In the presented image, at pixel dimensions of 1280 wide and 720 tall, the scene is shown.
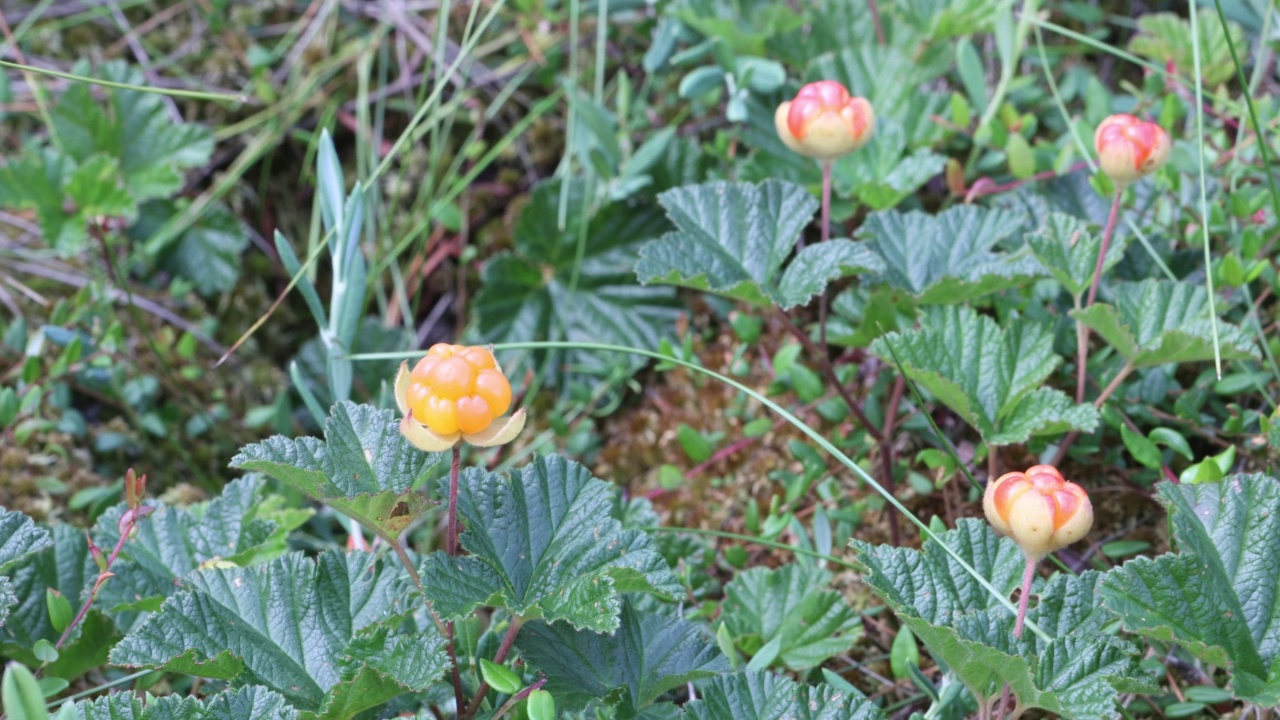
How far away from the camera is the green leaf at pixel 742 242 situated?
163 centimetres

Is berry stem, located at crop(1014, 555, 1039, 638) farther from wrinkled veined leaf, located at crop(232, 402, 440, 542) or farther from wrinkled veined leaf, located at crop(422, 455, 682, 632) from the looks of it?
wrinkled veined leaf, located at crop(232, 402, 440, 542)

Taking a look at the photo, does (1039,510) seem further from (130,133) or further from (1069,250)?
(130,133)

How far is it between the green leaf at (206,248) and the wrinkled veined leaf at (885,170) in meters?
1.33

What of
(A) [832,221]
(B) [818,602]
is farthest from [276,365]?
(B) [818,602]

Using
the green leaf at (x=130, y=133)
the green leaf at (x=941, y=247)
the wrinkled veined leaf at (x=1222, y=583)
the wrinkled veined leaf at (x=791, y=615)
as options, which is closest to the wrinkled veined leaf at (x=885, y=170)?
the green leaf at (x=941, y=247)

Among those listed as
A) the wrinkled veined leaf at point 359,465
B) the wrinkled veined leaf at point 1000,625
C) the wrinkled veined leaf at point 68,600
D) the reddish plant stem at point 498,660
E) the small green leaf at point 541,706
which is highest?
the wrinkled veined leaf at point 359,465

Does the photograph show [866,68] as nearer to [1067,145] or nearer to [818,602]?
[1067,145]

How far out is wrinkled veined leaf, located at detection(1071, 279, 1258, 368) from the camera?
4.86 feet

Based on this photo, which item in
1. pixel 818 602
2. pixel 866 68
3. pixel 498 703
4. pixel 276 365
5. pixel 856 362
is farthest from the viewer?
pixel 276 365

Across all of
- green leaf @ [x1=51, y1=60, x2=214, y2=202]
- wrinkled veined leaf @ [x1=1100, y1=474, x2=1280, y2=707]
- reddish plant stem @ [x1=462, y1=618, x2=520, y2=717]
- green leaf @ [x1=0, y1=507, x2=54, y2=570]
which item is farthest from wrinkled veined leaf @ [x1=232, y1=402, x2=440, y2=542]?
green leaf @ [x1=51, y1=60, x2=214, y2=202]

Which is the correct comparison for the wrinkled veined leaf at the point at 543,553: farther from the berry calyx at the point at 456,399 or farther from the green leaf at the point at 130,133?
the green leaf at the point at 130,133

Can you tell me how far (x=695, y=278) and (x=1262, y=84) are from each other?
1455mm

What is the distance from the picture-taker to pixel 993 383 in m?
1.57

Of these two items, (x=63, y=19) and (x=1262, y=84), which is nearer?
(x=1262, y=84)
